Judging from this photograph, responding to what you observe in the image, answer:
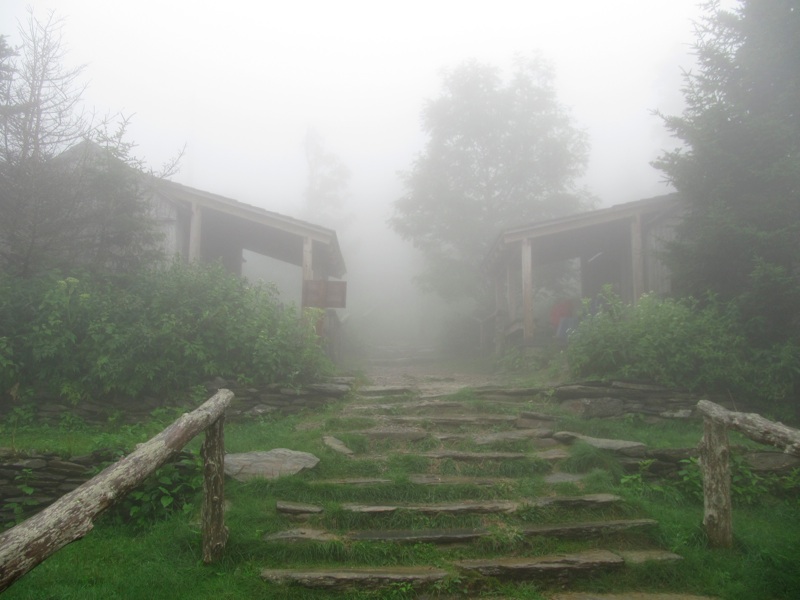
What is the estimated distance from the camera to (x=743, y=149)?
908cm

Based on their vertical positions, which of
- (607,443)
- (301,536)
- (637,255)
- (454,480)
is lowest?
(301,536)

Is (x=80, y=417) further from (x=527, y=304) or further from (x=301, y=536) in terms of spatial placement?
(x=527, y=304)

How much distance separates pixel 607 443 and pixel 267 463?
11.7 ft

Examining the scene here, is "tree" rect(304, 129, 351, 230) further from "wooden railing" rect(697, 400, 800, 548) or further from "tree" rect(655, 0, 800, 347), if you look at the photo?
"wooden railing" rect(697, 400, 800, 548)

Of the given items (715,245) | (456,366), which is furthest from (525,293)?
(715,245)

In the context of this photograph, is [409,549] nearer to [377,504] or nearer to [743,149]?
[377,504]

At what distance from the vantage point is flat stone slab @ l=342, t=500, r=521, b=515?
517 cm

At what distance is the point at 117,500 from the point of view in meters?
3.28

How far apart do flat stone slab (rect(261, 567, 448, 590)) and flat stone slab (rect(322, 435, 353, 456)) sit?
2193 millimetres

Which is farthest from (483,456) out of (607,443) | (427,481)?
(607,443)

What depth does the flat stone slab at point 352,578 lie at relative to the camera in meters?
4.24

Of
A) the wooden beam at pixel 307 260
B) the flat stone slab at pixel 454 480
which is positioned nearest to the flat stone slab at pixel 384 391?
the flat stone slab at pixel 454 480

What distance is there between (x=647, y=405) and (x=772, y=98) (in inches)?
206

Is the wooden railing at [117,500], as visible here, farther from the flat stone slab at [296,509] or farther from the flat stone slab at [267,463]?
the flat stone slab at [267,463]
